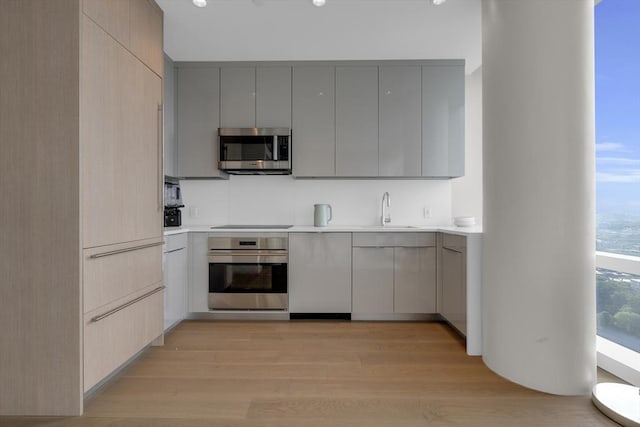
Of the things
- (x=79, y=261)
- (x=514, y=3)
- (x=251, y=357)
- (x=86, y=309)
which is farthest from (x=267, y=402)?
(x=514, y=3)

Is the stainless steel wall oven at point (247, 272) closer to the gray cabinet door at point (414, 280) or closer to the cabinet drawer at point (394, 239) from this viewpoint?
the cabinet drawer at point (394, 239)

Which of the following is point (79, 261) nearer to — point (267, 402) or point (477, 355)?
point (267, 402)

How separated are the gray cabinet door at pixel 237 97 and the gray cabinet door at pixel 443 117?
65.9 inches

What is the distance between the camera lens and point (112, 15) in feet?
6.86

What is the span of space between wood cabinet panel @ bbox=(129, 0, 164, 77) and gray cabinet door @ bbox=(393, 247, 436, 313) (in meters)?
2.46

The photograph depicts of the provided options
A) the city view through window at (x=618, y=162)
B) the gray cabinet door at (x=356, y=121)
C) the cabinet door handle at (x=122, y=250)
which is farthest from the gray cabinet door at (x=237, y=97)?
the city view through window at (x=618, y=162)

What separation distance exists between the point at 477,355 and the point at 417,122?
214 cm

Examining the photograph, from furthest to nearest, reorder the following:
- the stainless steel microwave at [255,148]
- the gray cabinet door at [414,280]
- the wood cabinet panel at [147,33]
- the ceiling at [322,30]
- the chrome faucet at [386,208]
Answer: the chrome faucet at [386,208] < the stainless steel microwave at [255,148] < the gray cabinet door at [414,280] < the ceiling at [322,30] < the wood cabinet panel at [147,33]

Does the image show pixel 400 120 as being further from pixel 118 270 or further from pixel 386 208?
pixel 118 270

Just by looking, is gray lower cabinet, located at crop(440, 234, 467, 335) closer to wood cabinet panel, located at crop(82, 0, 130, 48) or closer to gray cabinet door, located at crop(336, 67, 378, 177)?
gray cabinet door, located at crop(336, 67, 378, 177)

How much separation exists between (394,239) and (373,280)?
1.38ft

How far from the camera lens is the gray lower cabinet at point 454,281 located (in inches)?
106
